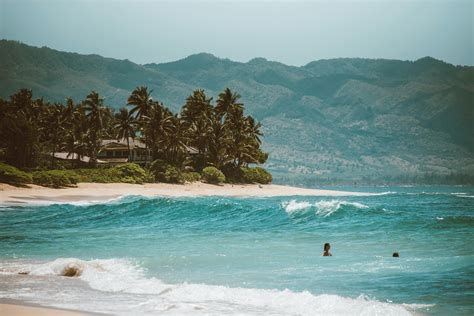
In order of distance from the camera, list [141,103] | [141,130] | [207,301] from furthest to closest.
Answer: [141,103]
[141,130]
[207,301]

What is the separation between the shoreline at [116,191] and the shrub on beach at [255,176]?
8.66ft

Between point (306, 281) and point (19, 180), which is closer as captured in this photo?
point (306, 281)

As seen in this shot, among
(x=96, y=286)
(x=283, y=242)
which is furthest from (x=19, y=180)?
(x=96, y=286)

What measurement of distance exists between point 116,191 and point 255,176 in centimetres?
3172

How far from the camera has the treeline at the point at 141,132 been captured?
6178 centimetres

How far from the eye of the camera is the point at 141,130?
7381 cm

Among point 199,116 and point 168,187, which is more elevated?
point 199,116

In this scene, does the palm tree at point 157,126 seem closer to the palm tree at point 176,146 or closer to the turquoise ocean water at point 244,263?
the palm tree at point 176,146

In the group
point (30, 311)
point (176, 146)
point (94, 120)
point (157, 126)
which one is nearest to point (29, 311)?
point (30, 311)

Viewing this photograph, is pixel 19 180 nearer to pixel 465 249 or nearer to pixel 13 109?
pixel 13 109

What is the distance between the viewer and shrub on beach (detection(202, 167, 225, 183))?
2872 inches

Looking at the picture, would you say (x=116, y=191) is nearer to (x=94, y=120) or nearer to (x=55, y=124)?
(x=55, y=124)

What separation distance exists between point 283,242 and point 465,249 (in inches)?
266

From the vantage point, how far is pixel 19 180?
161 ft
